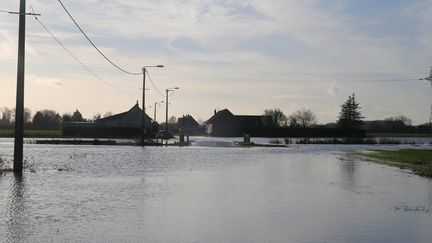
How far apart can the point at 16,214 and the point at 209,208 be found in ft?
15.5

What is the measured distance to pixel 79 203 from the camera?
51.9 feet

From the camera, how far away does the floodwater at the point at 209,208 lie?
11633 millimetres

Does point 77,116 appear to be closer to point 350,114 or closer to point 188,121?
point 188,121

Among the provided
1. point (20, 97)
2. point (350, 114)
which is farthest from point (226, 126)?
point (20, 97)

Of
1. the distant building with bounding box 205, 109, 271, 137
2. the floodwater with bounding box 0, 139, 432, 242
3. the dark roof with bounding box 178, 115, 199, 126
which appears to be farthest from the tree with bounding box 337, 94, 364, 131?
the floodwater with bounding box 0, 139, 432, 242

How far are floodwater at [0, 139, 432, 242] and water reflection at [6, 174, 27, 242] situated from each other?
2cm

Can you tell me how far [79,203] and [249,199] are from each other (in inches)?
192

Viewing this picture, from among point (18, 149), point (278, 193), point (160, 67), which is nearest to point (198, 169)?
point (18, 149)

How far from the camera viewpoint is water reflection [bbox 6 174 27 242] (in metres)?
11.0

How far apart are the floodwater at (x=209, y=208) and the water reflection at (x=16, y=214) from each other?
19 millimetres

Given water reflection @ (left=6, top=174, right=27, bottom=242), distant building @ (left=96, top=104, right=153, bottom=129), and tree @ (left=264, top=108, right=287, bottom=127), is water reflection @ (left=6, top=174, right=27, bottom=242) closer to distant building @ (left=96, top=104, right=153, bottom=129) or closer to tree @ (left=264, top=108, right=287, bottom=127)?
distant building @ (left=96, top=104, right=153, bottom=129)

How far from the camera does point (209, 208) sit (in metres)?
15.3

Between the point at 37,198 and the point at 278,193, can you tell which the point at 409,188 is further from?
the point at 37,198

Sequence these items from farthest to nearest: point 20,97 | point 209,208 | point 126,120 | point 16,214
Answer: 1. point 126,120
2. point 20,97
3. point 209,208
4. point 16,214
